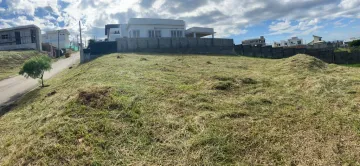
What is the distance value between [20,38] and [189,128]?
1174 inches

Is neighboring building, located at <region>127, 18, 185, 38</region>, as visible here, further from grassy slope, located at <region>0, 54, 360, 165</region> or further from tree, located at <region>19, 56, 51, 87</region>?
grassy slope, located at <region>0, 54, 360, 165</region>

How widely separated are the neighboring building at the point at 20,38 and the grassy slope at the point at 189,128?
82.5 feet

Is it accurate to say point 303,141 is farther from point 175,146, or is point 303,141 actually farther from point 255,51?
point 255,51

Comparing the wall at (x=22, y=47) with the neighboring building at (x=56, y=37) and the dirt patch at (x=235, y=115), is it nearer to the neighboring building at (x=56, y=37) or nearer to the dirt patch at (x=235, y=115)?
the neighboring building at (x=56, y=37)

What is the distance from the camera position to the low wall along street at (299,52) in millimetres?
16344

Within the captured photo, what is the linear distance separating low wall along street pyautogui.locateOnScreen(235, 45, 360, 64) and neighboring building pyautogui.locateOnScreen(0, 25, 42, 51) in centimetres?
2276

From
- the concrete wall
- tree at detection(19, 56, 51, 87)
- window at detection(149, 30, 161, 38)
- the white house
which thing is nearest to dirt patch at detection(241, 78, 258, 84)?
tree at detection(19, 56, 51, 87)

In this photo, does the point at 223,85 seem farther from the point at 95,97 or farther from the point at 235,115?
the point at 95,97

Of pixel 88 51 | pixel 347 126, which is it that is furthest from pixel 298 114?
pixel 88 51

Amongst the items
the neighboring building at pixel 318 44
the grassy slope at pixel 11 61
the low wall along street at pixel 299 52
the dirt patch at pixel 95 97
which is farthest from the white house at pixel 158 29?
the dirt patch at pixel 95 97

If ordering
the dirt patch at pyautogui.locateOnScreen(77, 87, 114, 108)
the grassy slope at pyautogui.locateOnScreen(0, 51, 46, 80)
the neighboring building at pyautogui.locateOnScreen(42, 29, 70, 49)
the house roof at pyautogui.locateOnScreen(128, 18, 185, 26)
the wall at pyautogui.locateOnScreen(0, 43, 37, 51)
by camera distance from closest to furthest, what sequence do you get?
1. the dirt patch at pyautogui.locateOnScreen(77, 87, 114, 108)
2. the grassy slope at pyautogui.locateOnScreen(0, 51, 46, 80)
3. the house roof at pyautogui.locateOnScreen(128, 18, 185, 26)
4. the wall at pyautogui.locateOnScreen(0, 43, 37, 51)
5. the neighboring building at pyautogui.locateOnScreen(42, 29, 70, 49)

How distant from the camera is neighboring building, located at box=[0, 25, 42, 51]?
25703mm

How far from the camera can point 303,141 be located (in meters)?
3.04

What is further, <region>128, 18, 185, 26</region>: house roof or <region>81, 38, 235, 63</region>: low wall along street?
<region>128, 18, 185, 26</region>: house roof
